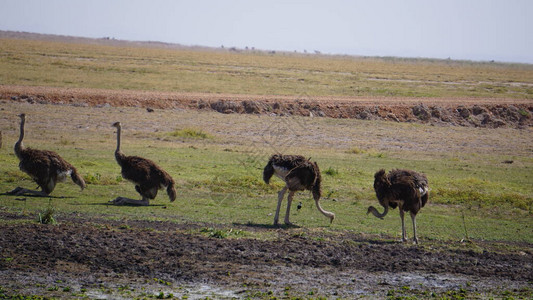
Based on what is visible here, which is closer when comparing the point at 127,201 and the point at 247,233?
the point at 247,233

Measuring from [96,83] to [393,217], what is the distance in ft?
92.5

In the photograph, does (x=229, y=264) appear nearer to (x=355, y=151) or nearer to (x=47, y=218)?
(x=47, y=218)

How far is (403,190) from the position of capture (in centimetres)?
1242

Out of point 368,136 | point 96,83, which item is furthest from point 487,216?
point 96,83

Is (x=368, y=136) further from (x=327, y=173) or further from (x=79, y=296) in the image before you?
(x=79, y=296)

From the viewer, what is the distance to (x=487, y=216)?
53.3ft

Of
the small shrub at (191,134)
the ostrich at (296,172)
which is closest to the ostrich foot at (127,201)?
the ostrich at (296,172)

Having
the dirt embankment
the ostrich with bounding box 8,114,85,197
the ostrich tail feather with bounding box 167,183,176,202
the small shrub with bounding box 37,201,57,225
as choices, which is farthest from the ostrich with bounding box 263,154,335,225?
the dirt embankment

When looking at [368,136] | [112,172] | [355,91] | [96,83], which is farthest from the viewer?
[355,91]

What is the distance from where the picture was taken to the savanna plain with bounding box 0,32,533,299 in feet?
33.7

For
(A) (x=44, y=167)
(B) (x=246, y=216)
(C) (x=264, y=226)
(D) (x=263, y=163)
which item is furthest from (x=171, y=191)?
(D) (x=263, y=163)

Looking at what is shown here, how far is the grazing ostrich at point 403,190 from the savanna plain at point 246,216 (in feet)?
2.35

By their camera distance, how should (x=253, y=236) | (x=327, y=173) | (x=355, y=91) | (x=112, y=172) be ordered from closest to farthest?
1. (x=253, y=236)
2. (x=112, y=172)
3. (x=327, y=173)
4. (x=355, y=91)

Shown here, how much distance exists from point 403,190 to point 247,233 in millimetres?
3009
